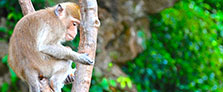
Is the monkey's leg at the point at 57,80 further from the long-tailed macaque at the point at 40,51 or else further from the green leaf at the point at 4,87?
the green leaf at the point at 4,87

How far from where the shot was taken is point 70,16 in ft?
11.7

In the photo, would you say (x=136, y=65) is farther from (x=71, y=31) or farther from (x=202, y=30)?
(x=71, y=31)

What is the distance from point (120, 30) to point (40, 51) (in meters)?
4.16

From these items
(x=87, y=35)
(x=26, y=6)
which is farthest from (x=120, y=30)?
(x=87, y=35)

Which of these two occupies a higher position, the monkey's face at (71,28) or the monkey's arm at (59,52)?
the monkey's face at (71,28)

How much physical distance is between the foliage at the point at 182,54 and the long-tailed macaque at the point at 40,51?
16.2 feet

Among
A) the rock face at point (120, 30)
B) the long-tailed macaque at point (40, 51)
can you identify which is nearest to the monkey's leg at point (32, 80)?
the long-tailed macaque at point (40, 51)

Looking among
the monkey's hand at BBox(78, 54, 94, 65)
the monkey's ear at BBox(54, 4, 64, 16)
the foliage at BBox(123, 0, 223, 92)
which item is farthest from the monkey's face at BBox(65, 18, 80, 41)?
the foliage at BBox(123, 0, 223, 92)

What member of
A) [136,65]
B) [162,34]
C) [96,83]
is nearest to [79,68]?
[96,83]

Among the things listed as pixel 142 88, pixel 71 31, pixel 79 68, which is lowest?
pixel 142 88

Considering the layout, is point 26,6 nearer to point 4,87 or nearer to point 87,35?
point 87,35

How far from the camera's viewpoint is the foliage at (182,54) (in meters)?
8.47

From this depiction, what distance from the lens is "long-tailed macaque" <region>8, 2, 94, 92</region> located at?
3.29 m

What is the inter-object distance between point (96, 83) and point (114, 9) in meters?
1.61
